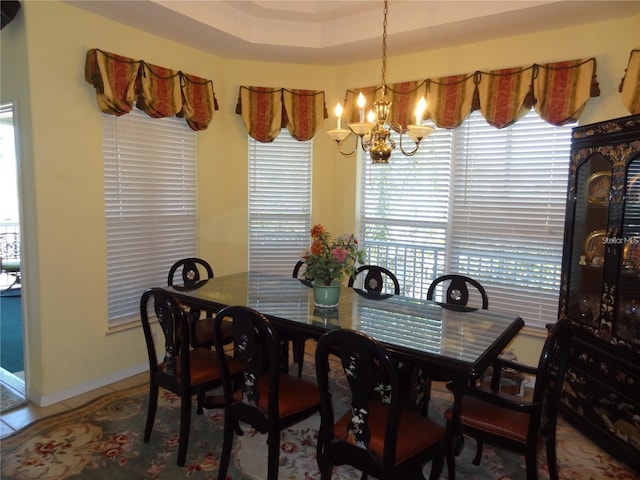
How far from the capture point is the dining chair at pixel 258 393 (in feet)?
6.56

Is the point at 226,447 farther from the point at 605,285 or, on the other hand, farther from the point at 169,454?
the point at 605,285

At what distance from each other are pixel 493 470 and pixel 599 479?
563 millimetres

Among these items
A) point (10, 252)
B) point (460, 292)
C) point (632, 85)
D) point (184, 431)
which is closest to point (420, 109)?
point (460, 292)

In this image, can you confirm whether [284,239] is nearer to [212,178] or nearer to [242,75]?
[212,178]

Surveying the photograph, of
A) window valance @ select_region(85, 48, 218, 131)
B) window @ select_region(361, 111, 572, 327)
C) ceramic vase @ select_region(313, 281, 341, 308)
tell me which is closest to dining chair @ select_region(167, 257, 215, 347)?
ceramic vase @ select_region(313, 281, 341, 308)

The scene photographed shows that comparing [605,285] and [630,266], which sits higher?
[630,266]

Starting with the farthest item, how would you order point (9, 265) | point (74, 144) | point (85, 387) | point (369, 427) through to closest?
point (9, 265) < point (85, 387) < point (74, 144) < point (369, 427)

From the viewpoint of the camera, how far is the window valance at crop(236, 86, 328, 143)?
411 centimetres

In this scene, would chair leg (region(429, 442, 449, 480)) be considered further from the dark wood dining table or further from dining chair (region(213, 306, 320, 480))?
dining chair (region(213, 306, 320, 480))

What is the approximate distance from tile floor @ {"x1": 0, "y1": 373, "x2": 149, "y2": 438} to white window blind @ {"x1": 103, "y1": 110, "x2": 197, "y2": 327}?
0.50 metres

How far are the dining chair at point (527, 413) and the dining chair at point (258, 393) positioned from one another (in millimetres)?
775

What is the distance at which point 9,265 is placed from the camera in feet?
19.1

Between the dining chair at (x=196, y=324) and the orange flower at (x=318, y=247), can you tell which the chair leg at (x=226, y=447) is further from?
the orange flower at (x=318, y=247)

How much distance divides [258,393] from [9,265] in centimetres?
541
